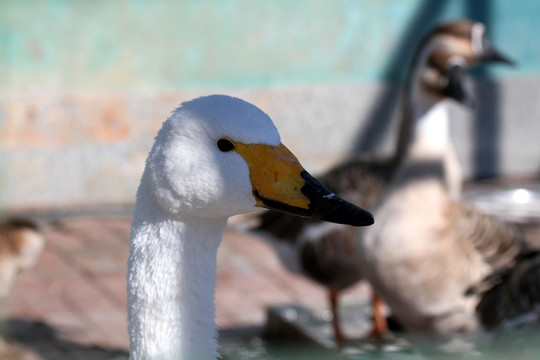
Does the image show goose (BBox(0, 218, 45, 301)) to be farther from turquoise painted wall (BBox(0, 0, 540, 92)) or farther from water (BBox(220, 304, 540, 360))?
turquoise painted wall (BBox(0, 0, 540, 92))

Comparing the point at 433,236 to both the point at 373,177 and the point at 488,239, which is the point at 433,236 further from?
the point at 373,177

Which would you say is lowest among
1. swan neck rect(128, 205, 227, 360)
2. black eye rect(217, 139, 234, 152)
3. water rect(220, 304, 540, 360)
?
swan neck rect(128, 205, 227, 360)

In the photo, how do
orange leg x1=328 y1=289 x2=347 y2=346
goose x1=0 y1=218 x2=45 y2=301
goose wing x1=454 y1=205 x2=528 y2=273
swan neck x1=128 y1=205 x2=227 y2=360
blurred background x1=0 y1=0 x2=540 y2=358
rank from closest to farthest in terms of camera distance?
swan neck x1=128 y1=205 x2=227 y2=360, goose wing x1=454 y1=205 x2=528 y2=273, orange leg x1=328 y1=289 x2=347 y2=346, goose x1=0 y1=218 x2=45 y2=301, blurred background x1=0 y1=0 x2=540 y2=358

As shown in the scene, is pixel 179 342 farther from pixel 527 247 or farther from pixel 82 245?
pixel 82 245

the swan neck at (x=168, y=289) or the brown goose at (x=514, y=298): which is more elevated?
the brown goose at (x=514, y=298)

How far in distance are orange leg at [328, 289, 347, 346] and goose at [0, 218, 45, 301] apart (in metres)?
1.79

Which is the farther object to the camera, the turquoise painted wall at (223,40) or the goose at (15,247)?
the turquoise painted wall at (223,40)

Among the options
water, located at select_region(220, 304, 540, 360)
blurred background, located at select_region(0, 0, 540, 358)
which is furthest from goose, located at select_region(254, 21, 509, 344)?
blurred background, located at select_region(0, 0, 540, 358)

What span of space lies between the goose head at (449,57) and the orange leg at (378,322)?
1.17 metres

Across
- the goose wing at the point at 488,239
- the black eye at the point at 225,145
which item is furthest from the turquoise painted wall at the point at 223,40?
the black eye at the point at 225,145

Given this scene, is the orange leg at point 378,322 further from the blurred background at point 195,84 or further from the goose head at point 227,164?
the goose head at point 227,164

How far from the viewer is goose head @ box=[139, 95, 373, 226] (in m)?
2.02

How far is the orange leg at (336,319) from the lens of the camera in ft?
14.8

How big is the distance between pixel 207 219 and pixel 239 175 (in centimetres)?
18
